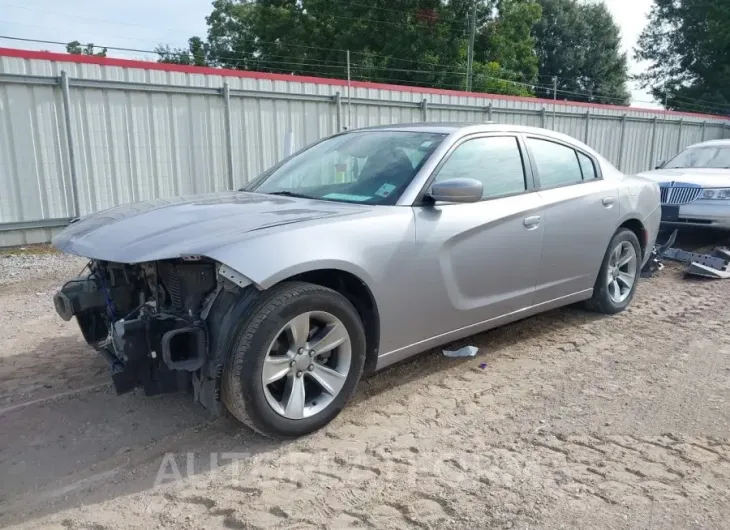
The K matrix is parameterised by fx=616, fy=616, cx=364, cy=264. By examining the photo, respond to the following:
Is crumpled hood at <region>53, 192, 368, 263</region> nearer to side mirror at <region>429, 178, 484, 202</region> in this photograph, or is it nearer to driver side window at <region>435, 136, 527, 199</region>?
side mirror at <region>429, 178, 484, 202</region>

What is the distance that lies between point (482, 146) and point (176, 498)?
114 inches

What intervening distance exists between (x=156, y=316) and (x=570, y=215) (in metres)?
3.08

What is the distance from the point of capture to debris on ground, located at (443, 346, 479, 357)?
4.41 metres

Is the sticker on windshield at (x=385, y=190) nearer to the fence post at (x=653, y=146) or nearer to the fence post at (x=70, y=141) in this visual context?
the fence post at (x=70, y=141)

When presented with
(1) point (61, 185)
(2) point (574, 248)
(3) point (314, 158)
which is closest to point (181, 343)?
(3) point (314, 158)

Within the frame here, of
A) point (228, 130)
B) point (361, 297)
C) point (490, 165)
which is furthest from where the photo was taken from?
point (228, 130)

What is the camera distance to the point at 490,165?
4.22 metres

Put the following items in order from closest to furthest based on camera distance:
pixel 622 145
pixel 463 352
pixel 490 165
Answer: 1. pixel 490 165
2. pixel 463 352
3. pixel 622 145

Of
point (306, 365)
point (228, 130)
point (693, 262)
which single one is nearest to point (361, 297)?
point (306, 365)

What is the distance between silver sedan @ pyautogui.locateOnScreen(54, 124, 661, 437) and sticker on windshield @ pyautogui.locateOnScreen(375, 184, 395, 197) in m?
0.02

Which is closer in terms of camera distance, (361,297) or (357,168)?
(361,297)

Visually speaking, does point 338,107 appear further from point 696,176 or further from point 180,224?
point 180,224

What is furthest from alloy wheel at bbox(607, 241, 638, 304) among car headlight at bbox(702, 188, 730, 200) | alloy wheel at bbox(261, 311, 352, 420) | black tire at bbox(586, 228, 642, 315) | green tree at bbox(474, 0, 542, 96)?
green tree at bbox(474, 0, 542, 96)

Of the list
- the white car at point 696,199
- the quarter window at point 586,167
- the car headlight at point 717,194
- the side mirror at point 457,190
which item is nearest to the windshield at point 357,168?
the side mirror at point 457,190
